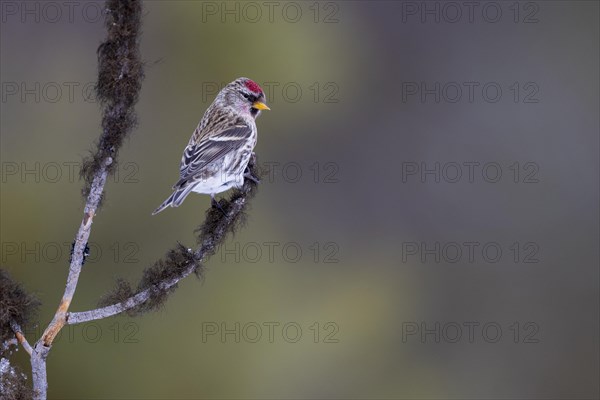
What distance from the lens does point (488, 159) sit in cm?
578

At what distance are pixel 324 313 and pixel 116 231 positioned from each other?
1.33 meters

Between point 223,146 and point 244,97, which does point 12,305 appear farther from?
point 244,97

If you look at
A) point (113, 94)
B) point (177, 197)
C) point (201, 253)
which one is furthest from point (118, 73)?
point (177, 197)

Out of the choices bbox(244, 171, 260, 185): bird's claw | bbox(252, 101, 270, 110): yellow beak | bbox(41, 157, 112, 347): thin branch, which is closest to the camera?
bbox(41, 157, 112, 347): thin branch

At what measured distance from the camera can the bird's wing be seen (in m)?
3.71

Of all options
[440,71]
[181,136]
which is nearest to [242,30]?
[181,136]

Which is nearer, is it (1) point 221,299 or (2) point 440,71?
(1) point 221,299

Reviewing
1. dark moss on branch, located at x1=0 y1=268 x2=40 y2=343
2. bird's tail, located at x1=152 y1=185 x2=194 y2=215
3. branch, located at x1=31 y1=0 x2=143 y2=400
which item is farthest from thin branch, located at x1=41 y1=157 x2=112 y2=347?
bird's tail, located at x1=152 y1=185 x2=194 y2=215

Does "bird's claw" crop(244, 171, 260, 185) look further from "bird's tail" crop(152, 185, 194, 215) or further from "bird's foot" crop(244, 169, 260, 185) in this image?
"bird's tail" crop(152, 185, 194, 215)

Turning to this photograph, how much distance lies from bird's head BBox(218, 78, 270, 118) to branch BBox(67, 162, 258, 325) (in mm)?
626

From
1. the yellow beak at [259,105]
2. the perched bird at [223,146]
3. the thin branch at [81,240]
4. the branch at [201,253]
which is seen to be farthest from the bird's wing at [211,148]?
the thin branch at [81,240]

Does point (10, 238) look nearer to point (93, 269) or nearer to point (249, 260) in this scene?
point (93, 269)

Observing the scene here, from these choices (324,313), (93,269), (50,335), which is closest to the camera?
(50,335)

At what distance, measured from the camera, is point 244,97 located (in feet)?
13.3
